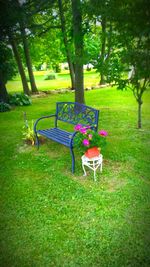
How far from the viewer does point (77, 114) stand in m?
4.91

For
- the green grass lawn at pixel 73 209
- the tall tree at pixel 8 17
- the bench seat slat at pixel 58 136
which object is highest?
the tall tree at pixel 8 17

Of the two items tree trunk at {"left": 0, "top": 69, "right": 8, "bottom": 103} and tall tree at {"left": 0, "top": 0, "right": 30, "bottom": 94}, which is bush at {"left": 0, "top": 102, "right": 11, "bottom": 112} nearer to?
tree trunk at {"left": 0, "top": 69, "right": 8, "bottom": 103}

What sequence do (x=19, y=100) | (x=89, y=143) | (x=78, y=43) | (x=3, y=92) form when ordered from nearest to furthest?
(x=89, y=143) < (x=78, y=43) < (x=3, y=92) < (x=19, y=100)

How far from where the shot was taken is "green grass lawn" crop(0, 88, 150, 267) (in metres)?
2.36

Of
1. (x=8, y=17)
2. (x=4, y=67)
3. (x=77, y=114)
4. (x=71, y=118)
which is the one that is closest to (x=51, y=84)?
(x=4, y=67)

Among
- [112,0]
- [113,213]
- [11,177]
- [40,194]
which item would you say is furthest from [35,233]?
[112,0]

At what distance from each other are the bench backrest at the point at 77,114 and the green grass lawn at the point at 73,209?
0.82 m

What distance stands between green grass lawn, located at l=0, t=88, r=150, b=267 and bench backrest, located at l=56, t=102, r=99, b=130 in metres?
0.82

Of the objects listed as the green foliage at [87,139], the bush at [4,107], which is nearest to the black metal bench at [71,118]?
the green foliage at [87,139]

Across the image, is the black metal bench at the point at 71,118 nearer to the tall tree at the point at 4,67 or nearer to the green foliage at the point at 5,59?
the tall tree at the point at 4,67

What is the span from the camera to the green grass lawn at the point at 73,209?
236 centimetres

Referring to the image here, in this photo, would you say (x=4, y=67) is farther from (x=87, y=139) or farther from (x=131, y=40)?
(x=87, y=139)

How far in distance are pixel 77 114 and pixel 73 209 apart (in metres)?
2.43

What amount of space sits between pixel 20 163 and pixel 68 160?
1.06 meters
